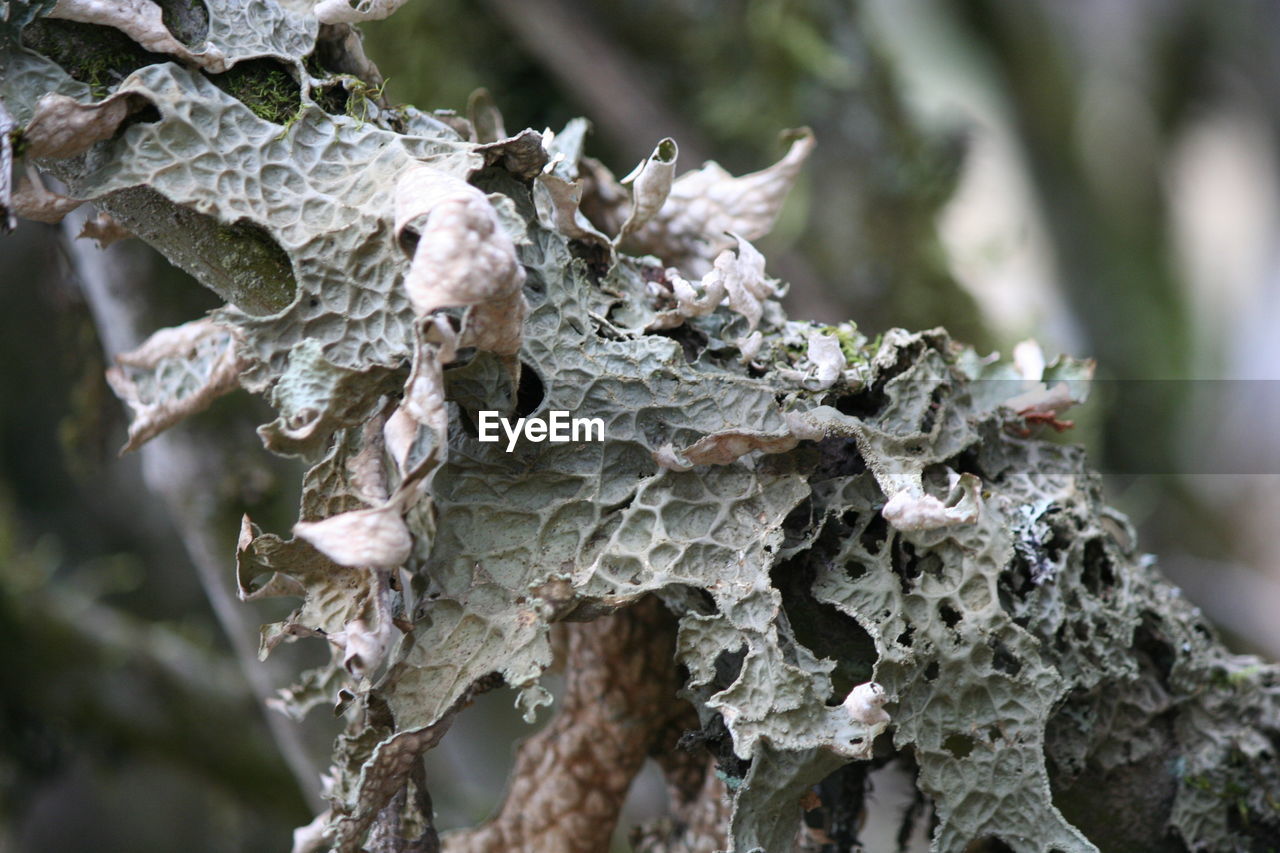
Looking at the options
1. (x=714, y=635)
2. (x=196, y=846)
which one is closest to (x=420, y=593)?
(x=714, y=635)

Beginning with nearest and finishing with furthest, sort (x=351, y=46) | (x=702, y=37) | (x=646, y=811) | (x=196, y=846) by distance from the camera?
(x=351, y=46) < (x=702, y=37) < (x=646, y=811) < (x=196, y=846)

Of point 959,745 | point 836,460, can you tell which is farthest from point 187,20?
point 959,745

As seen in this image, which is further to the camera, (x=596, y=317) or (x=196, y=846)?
(x=196, y=846)

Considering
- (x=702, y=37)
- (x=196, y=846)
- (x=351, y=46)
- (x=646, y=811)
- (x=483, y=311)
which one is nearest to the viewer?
(x=483, y=311)

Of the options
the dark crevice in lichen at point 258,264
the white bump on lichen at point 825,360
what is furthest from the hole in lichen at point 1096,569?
the dark crevice in lichen at point 258,264

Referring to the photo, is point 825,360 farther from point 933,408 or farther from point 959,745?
point 959,745

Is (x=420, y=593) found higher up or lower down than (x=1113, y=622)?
lower down

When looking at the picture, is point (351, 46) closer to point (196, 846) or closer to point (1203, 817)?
point (1203, 817)
